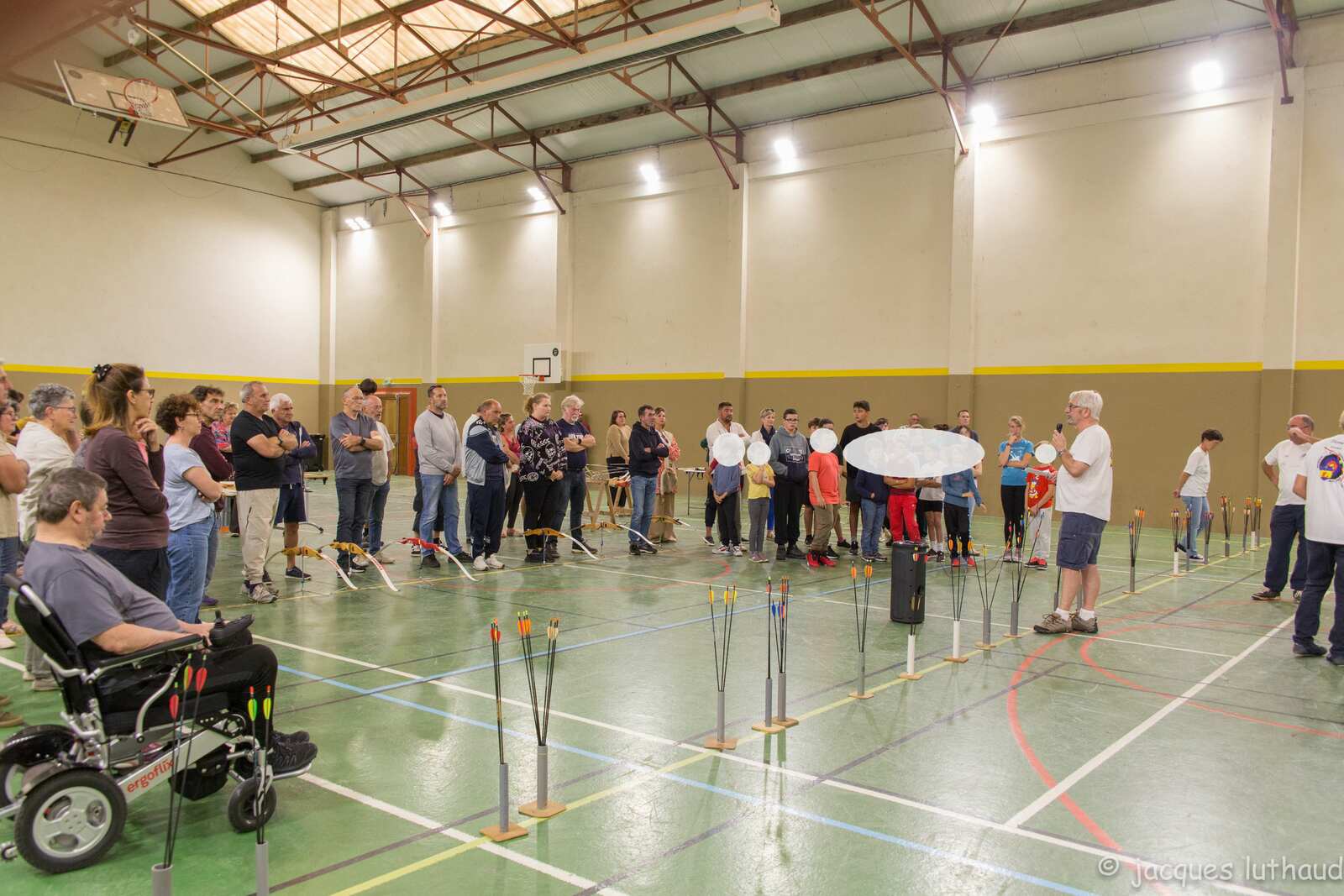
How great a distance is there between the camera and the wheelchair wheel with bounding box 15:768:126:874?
287 cm

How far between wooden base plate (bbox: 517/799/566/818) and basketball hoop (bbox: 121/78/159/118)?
15.3 metres

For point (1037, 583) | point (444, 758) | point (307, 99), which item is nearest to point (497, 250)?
point (307, 99)

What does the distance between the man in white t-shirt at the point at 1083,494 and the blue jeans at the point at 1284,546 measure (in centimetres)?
174

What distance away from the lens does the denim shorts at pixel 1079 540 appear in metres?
6.07

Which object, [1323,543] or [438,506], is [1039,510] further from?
[438,506]

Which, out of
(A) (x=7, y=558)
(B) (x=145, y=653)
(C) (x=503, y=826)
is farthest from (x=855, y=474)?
(B) (x=145, y=653)

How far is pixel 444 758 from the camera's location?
159 inches

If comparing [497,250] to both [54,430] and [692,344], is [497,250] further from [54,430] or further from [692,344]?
[54,430]

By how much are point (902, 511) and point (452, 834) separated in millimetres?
7107

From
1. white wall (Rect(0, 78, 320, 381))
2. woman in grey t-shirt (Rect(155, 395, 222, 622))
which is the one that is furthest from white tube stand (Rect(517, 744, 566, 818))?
white wall (Rect(0, 78, 320, 381))

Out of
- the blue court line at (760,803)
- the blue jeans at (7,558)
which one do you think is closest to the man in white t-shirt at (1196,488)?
the blue court line at (760,803)

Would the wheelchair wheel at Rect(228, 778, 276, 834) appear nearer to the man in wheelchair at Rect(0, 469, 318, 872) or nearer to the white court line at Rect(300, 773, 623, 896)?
the man in wheelchair at Rect(0, 469, 318, 872)

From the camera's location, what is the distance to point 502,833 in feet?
10.7

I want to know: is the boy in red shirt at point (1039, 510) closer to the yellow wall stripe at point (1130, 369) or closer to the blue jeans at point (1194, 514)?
the blue jeans at point (1194, 514)
